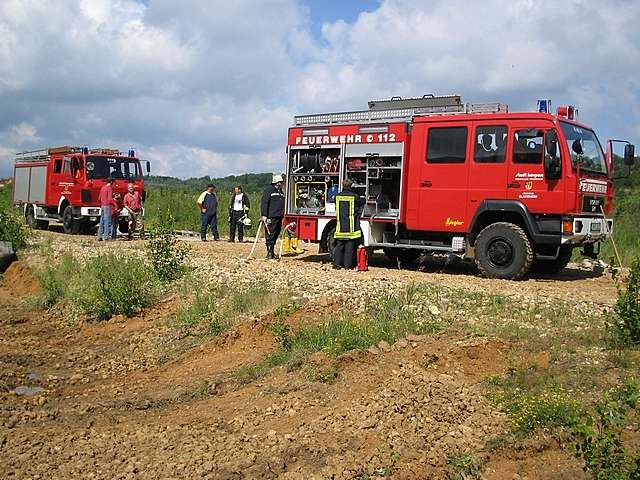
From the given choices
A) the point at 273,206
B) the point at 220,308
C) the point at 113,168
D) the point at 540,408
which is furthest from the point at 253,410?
the point at 113,168

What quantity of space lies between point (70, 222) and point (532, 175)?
15895 mm

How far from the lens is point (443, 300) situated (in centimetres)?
965

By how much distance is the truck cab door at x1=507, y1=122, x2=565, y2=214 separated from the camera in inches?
452

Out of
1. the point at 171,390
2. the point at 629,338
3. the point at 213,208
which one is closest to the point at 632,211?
the point at 213,208

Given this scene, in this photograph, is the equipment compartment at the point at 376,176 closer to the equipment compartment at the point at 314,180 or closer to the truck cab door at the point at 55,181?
the equipment compartment at the point at 314,180

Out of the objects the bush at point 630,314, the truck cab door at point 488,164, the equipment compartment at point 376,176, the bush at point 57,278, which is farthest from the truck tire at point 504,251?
the bush at point 57,278

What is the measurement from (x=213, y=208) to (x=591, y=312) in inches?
495

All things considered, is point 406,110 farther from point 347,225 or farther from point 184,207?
point 184,207

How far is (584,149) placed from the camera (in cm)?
1202

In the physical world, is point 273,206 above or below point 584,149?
below

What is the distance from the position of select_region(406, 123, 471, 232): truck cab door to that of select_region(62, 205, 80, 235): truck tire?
13400mm

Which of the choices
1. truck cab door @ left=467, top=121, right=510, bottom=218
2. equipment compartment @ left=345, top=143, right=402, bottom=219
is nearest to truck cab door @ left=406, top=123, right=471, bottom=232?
truck cab door @ left=467, top=121, right=510, bottom=218

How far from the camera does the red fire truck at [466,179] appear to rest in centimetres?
1160

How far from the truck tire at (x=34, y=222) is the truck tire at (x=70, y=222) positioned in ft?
12.2
